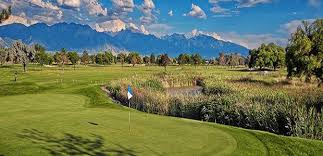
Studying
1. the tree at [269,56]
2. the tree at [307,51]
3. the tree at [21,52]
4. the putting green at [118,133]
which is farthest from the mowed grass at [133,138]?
the tree at [269,56]

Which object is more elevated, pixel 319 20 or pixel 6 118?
pixel 319 20

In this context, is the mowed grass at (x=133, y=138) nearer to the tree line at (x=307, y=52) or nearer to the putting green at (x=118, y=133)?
the putting green at (x=118, y=133)

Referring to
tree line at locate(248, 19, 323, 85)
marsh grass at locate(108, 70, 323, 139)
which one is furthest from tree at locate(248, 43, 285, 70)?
marsh grass at locate(108, 70, 323, 139)

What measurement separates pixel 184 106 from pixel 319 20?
3514cm

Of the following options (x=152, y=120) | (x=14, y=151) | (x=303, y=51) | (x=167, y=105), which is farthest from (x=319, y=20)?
(x=14, y=151)

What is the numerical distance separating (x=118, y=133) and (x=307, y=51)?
1724 inches

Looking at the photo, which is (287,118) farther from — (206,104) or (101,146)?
(101,146)

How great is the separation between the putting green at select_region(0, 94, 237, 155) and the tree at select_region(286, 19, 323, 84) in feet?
126

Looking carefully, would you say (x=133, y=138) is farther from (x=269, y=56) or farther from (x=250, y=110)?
(x=269, y=56)

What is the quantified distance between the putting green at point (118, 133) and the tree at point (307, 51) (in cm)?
3836

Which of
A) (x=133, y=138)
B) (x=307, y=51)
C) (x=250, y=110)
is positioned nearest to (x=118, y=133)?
(x=133, y=138)

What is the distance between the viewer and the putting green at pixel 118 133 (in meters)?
13.3

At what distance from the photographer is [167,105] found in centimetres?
2973

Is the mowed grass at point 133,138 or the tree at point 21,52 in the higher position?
the tree at point 21,52
